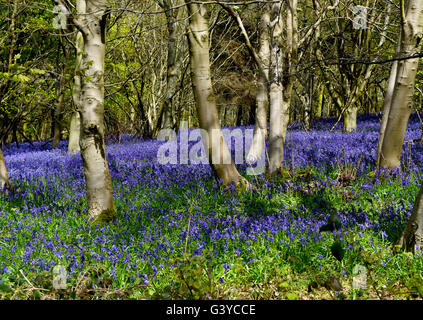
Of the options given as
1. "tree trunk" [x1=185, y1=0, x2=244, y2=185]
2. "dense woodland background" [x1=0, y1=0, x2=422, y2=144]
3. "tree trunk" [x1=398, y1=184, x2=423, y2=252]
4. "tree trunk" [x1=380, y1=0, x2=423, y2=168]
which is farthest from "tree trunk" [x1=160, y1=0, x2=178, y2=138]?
"tree trunk" [x1=398, y1=184, x2=423, y2=252]

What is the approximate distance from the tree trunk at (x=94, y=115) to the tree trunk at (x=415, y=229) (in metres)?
3.63

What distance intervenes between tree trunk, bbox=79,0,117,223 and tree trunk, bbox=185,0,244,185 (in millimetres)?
1474

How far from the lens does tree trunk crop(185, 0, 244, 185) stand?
546 cm

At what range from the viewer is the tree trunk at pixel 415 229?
3.14 metres

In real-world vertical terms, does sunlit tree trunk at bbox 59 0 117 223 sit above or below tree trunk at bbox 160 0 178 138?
below

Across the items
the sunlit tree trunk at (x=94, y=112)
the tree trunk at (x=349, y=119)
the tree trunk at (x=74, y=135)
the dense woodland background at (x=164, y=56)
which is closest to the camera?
the sunlit tree trunk at (x=94, y=112)

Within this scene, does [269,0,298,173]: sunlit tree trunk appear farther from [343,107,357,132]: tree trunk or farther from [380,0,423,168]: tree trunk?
[343,107,357,132]: tree trunk

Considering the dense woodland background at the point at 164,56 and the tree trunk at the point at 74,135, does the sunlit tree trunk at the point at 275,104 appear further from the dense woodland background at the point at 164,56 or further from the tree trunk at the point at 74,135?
the tree trunk at the point at 74,135

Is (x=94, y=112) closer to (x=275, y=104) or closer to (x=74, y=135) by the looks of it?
(x=275, y=104)

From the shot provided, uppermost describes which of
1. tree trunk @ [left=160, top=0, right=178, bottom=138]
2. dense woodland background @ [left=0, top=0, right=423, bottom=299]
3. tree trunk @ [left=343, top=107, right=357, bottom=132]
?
tree trunk @ [left=160, top=0, right=178, bottom=138]

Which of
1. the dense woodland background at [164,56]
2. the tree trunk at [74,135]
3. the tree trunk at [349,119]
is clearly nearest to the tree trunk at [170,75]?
the dense woodland background at [164,56]
